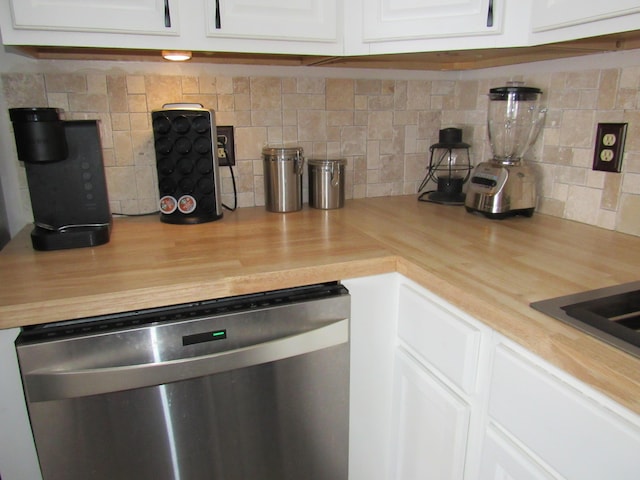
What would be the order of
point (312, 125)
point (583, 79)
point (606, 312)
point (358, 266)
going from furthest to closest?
point (312, 125) → point (583, 79) → point (358, 266) → point (606, 312)

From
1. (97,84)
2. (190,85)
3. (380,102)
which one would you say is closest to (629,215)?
(380,102)

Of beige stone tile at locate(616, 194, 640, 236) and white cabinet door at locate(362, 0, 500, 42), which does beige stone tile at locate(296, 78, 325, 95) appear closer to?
white cabinet door at locate(362, 0, 500, 42)

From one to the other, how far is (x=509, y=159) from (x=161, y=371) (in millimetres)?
1122

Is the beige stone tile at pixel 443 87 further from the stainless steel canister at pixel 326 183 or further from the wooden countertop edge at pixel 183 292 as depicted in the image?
the wooden countertop edge at pixel 183 292

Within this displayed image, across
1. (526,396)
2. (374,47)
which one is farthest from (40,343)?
(374,47)

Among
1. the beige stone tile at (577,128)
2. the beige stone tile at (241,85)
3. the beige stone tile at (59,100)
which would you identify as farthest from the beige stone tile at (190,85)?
the beige stone tile at (577,128)

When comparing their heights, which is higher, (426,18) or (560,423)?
(426,18)

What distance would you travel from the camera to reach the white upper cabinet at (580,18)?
2.80 feet

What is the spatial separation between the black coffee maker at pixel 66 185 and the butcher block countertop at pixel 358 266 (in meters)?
0.04

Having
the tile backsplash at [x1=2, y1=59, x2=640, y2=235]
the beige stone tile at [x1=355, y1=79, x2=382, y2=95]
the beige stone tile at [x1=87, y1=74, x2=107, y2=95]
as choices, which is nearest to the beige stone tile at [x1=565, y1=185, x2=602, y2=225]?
the tile backsplash at [x1=2, y1=59, x2=640, y2=235]

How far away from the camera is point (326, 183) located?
150 centimetres

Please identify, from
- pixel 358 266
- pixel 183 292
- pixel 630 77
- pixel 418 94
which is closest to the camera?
pixel 183 292

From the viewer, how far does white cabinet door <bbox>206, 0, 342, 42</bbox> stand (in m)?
1.15

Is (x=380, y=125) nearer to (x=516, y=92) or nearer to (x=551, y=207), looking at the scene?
(x=516, y=92)
